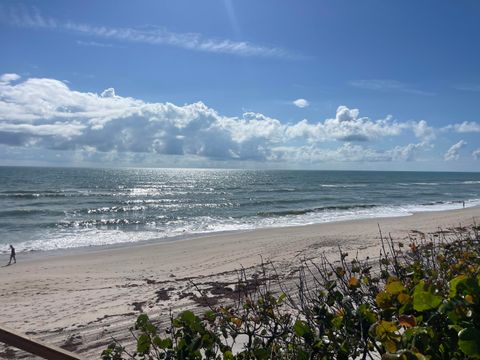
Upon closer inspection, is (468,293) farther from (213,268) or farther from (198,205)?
(198,205)

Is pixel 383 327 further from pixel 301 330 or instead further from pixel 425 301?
pixel 301 330

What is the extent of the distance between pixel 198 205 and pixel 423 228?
22188mm

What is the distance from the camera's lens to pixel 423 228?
20.6 meters

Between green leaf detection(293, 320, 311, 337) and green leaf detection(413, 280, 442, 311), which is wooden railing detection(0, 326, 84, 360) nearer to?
green leaf detection(293, 320, 311, 337)

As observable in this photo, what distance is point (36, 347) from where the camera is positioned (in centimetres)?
186

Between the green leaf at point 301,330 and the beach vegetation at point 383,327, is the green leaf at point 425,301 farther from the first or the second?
the green leaf at point 301,330

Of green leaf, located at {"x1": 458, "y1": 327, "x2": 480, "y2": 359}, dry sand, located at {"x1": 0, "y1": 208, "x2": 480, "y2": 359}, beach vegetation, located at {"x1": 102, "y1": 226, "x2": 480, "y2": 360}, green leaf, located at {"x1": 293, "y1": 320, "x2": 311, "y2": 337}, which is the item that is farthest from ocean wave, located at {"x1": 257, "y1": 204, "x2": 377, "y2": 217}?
green leaf, located at {"x1": 458, "y1": 327, "x2": 480, "y2": 359}

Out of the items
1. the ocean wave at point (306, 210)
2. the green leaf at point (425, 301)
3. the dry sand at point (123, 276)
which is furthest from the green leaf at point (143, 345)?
the ocean wave at point (306, 210)

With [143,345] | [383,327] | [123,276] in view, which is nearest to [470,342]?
[383,327]

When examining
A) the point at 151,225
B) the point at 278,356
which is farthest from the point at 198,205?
the point at 278,356

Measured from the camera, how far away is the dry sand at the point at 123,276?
766 centimetres

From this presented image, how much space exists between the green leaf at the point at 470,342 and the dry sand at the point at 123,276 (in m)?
5.19

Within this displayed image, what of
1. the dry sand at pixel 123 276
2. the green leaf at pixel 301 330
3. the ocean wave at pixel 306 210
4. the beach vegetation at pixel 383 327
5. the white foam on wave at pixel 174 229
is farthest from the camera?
the ocean wave at pixel 306 210

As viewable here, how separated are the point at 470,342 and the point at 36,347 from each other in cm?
181
